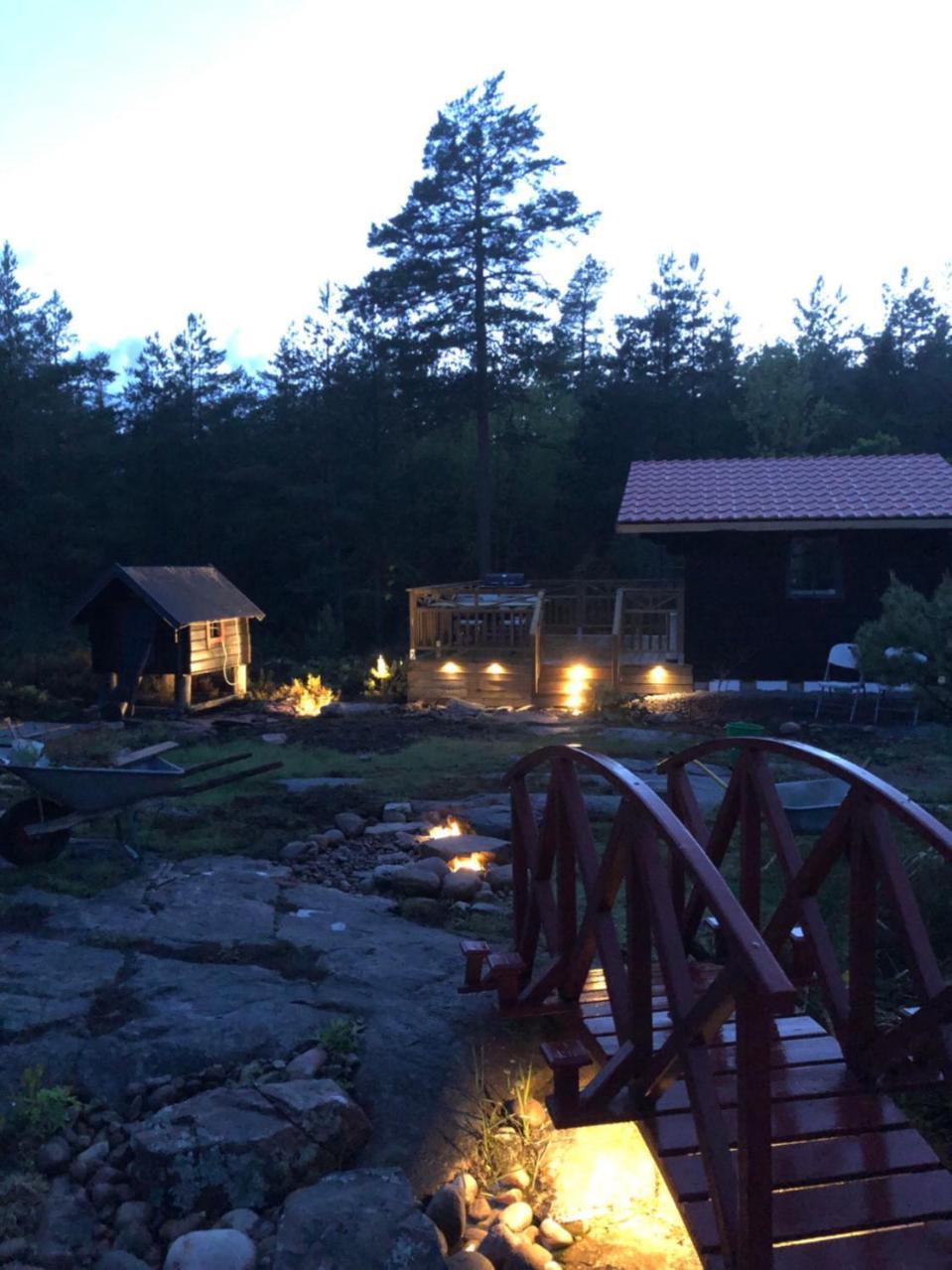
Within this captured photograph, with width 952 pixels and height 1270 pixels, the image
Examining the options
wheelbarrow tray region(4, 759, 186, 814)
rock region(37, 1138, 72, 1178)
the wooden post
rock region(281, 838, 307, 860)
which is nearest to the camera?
rock region(37, 1138, 72, 1178)

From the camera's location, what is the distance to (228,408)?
32.4 m

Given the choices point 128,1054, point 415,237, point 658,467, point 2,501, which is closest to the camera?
point 128,1054

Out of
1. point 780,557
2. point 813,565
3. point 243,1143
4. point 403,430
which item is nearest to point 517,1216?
point 243,1143

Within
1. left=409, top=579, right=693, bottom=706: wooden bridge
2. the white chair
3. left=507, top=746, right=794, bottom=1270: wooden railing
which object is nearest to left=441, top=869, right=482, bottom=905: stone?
left=507, top=746, right=794, bottom=1270: wooden railing

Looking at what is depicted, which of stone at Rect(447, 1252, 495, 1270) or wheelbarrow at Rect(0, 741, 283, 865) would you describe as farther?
wheelbarrow at Rect(0, 741, 283, 865)

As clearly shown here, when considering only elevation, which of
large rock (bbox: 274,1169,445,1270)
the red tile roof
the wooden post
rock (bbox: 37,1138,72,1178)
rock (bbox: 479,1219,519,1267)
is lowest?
the wooden post

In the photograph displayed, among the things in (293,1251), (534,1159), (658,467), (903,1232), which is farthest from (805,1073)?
(658,467)

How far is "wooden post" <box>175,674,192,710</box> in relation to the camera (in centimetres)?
1574

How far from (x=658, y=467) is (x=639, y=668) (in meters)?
4.55

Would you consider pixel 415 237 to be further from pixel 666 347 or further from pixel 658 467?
pixel 658 467

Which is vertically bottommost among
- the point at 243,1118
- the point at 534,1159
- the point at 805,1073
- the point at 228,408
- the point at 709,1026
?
the point at 534,1159

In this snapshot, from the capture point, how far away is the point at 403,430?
28.6 meters

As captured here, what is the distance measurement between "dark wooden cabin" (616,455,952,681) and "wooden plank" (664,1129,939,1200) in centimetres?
Answer: 1336

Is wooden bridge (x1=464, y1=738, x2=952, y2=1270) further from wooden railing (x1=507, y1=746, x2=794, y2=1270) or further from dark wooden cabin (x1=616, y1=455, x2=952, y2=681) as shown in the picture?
dark wooden cabin (x1=616, y1=455, x2=952, y2=681)
